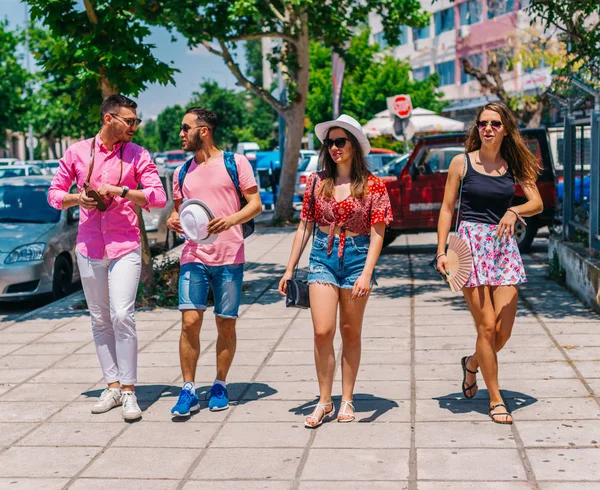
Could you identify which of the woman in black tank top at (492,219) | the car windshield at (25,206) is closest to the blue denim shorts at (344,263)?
the woman in black tank top at (492,219)

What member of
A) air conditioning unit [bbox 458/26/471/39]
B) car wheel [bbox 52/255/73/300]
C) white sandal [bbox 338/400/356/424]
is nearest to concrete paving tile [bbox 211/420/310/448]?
white sandal [bbox 338/400/356/424]

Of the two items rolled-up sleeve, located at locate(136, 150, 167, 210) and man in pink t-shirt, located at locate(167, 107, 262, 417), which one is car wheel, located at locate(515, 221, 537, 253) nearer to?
man in pink t-shirt, located at locate(167, 107, 262, 417)

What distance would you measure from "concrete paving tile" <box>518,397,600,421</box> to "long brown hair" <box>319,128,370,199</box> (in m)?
1.68

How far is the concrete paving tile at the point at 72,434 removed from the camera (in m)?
5.73

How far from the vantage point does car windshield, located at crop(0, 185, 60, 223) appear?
41.3 ft

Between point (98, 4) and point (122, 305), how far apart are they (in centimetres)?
566

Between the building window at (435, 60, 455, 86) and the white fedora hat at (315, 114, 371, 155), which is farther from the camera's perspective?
the building window at (435, 60, 455, 86)

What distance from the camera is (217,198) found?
621cm

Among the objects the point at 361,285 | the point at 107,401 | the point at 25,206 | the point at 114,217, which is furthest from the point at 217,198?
the point at 25,206

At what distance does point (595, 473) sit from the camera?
4875mm

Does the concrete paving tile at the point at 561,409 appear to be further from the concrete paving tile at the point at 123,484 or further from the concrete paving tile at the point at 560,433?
the concrete paving tile at the point at 123,484

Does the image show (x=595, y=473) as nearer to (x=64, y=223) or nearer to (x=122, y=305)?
(x=122, y=305)

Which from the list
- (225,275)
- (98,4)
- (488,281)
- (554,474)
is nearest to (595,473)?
(554,474)

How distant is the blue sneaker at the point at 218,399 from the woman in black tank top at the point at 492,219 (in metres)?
1.63
